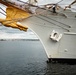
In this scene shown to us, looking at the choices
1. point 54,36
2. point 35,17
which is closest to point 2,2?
point 35,17

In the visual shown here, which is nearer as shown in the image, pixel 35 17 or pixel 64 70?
pixel 64 70

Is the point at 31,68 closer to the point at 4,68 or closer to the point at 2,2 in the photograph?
the point at 4,68

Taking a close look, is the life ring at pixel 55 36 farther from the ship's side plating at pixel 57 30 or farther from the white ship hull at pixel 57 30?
the ship's side plating at pixel 57 30

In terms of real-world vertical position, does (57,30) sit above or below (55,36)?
above

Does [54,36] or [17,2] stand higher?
[17,2]

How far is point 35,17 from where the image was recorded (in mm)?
33312

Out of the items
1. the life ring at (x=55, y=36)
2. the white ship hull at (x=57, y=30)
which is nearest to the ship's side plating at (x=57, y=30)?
the white ship hull at (x=57, y=30)

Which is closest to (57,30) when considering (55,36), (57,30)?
(57,30)

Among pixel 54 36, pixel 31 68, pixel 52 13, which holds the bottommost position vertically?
pixel 31 68

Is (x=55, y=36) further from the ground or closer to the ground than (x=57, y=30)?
closer to the ground

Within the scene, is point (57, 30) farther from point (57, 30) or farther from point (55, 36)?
point (55, 36)

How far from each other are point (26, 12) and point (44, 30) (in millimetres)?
2681

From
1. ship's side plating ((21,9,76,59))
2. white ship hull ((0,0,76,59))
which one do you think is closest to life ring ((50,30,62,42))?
white ship hull ((0,0,76,59))

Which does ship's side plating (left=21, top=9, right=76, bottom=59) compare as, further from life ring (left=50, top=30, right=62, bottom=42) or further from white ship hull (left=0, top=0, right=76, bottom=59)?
life ring (left=50, top=30, right=62, bottom=42)
